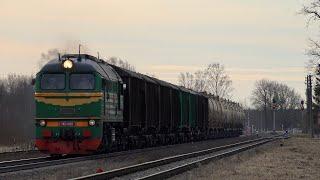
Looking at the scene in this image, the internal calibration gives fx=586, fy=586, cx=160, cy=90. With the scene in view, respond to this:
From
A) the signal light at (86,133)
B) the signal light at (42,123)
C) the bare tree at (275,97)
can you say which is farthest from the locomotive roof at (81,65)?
the bare tree at (275,97)

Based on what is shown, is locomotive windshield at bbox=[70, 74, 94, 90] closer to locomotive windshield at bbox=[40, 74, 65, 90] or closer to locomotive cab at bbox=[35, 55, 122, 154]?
locomotive cab at bbox=[35, 55, 122, 154]

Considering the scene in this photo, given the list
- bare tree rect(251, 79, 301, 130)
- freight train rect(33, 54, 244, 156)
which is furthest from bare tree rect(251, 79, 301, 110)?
freight train rect(33, 54, 244, 156)

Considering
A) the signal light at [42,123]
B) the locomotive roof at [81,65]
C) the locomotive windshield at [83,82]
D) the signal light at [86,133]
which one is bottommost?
the signal light at [86,133]

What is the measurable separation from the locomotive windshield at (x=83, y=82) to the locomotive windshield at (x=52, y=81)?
0.40 meters

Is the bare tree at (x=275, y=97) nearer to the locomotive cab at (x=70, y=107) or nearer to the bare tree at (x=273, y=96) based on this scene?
the bare tree at (x=273, y=96)

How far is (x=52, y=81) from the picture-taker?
23.5 meters

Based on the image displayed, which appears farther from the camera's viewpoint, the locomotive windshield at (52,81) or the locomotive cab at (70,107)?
the locomotive windshield at (52,81)

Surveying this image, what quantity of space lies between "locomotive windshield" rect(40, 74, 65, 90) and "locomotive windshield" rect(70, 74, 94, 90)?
40 centimetres

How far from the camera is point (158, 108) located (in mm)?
34812

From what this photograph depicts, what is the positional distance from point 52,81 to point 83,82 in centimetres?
126

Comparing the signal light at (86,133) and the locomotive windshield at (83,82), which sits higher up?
the locomotive windshield at (83,82)

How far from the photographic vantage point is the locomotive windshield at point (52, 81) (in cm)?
2341

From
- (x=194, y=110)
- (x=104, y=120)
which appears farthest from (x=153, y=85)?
(x=194, y=110)

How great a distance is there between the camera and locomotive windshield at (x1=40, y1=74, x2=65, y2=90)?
23.4 metres
